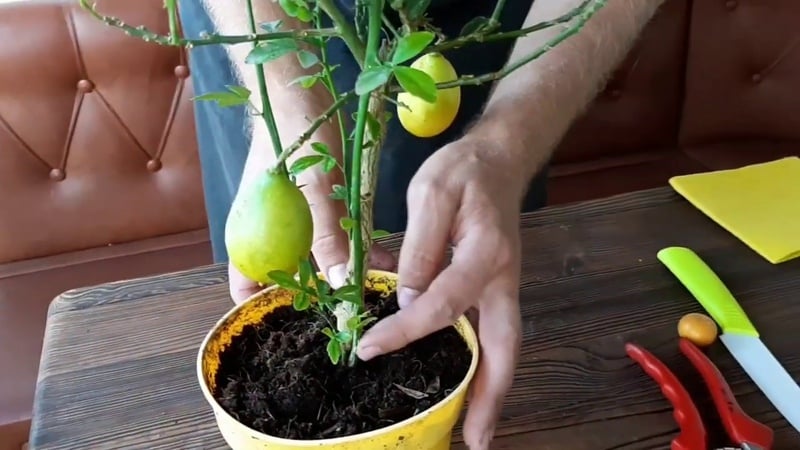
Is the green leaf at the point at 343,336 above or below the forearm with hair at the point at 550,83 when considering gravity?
below

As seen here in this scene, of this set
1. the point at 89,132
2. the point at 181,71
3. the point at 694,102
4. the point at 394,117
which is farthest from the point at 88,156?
the point at 694,102

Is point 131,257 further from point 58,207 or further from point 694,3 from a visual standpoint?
point 694,3

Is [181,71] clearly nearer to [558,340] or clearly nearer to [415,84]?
[558,340]

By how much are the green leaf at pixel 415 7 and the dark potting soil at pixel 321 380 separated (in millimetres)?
184

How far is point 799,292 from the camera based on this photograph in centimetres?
72

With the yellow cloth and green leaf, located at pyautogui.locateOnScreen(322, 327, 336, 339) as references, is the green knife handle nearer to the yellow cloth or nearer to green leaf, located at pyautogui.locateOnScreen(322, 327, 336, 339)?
the yellow cloth

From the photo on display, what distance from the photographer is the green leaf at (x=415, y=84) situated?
352mm

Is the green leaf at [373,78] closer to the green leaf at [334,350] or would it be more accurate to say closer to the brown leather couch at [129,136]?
the green leaf at [334,350]

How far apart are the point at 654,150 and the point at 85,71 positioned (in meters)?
1.01

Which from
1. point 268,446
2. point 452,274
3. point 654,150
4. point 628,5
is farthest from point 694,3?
point 268,446

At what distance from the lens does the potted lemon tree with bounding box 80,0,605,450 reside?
399mm

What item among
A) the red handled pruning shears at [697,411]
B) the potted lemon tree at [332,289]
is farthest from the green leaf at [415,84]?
the red handled pruning shears at [697,411]

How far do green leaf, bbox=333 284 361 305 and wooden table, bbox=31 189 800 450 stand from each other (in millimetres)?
184

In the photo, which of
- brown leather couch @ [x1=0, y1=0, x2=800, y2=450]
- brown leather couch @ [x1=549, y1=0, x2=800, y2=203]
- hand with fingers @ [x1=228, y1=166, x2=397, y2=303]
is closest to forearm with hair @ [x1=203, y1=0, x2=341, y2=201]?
hand with fingers @ [x1=228, y1=166, x2=397, y2=303]
